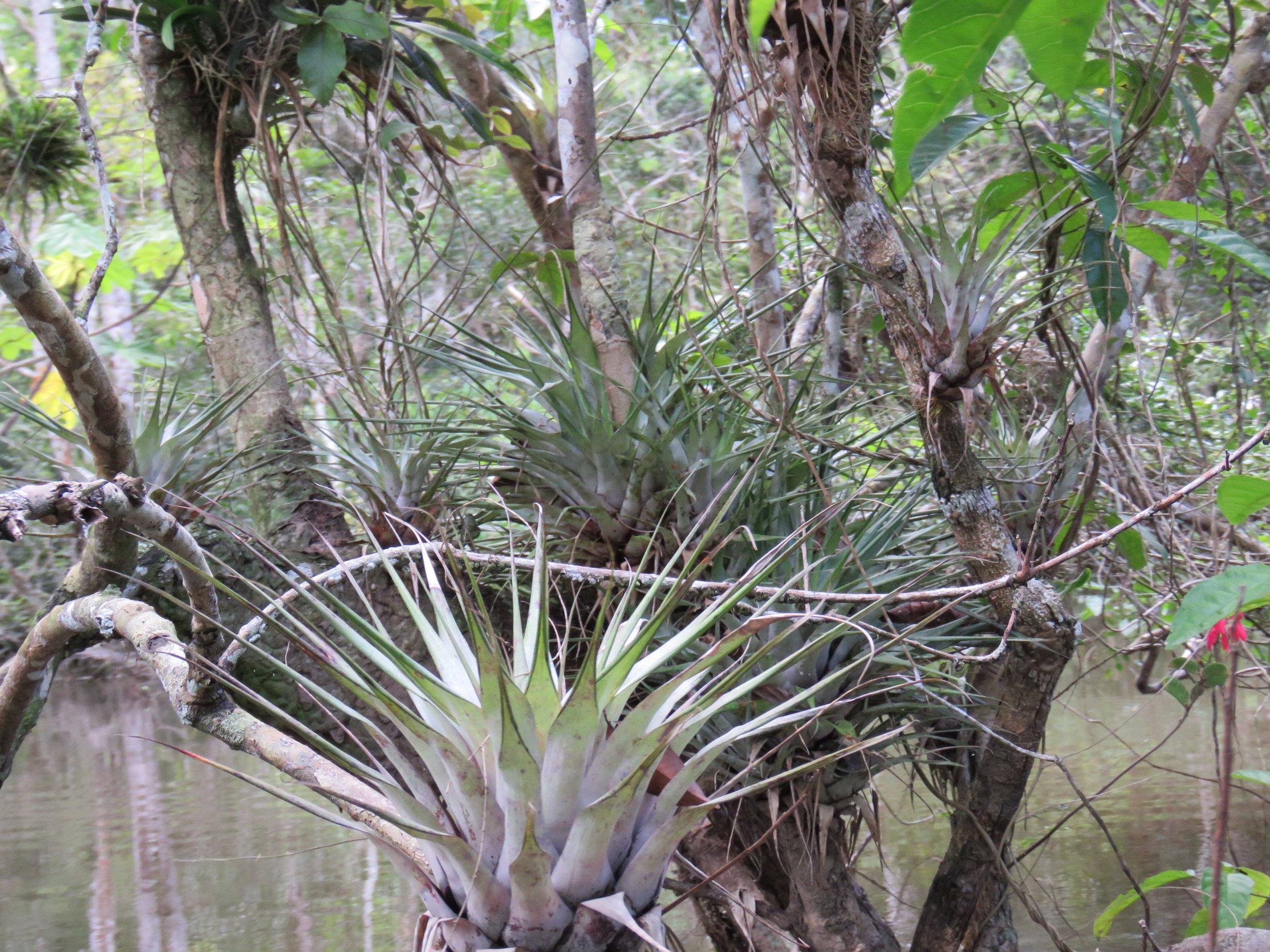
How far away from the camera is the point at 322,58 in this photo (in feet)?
5.43

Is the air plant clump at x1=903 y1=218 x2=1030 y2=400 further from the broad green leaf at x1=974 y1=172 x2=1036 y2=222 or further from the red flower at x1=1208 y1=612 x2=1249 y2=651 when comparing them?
the red flower at x1=1208 y1=612 x2=1249 y2=651

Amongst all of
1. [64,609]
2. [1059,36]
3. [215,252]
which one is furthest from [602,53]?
[1059,36]

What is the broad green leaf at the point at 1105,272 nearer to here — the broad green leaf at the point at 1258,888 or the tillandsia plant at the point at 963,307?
the tillandsia plant at the point at 963,307

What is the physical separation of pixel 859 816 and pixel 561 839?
924 mm

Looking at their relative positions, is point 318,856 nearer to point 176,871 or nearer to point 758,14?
point 176,871

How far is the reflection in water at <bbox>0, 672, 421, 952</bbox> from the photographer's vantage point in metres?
2.17

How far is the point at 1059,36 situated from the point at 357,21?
141 cm

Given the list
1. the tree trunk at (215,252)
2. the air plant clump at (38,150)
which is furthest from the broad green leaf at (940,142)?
the air plant clump at (38,150)

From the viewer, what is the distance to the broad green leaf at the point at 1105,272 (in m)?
1.24

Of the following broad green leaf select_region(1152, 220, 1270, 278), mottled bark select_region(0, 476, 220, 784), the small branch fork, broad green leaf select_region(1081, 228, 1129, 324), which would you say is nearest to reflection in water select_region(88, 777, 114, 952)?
mottled bark select_region(0, 476, 220, 784)

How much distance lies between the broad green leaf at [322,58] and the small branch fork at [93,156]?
1.05 feet

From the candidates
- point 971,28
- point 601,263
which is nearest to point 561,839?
point 971,28

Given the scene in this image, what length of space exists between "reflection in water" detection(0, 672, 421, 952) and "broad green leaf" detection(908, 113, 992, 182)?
4.39 feet

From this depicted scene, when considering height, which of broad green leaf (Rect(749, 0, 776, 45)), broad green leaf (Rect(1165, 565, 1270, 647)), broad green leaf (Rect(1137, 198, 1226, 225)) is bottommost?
broad green leaf (Rect(1165, 565, 1270, 647))
